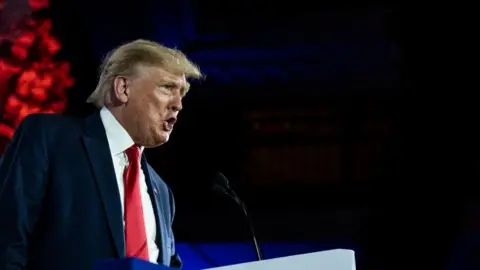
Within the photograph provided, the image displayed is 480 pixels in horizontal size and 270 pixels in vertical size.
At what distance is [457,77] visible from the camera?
4.83m

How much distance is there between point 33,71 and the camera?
6.36 metres

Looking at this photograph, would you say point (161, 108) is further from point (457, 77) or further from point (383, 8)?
point (383, 8)

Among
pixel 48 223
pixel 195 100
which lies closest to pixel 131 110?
pixel 48 223

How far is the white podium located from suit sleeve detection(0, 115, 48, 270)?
2.15ft

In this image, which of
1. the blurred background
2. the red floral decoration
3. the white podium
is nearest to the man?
the white podium

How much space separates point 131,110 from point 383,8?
4.92m

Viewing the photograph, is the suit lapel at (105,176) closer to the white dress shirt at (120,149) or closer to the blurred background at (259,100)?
the white dress shirt at (120,149)

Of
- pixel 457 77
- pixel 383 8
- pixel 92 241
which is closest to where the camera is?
pixel 92 241

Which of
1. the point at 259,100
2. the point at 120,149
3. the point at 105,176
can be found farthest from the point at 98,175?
the point at 259,100

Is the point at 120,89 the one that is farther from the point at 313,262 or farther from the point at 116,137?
the point at 313,262

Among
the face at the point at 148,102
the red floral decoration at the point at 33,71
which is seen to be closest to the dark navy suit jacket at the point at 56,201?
the face at the point at 148,102

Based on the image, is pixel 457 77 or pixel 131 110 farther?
pixel 457 77

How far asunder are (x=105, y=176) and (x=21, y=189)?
0.20m

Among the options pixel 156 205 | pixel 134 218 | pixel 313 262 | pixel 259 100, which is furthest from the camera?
pixel 259 100
